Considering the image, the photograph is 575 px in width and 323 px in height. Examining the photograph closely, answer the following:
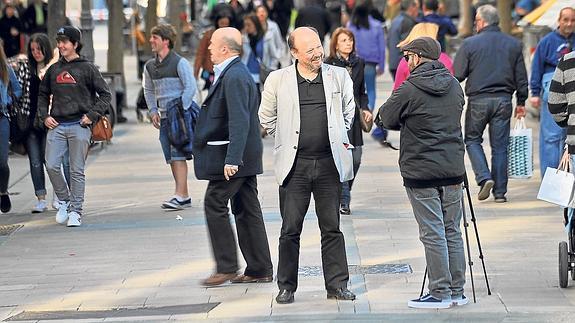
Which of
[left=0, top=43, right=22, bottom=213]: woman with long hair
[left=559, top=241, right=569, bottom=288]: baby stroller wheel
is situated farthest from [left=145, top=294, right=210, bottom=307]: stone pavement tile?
[left=0, top=43, right=22, bottom=213]: woman with long hair

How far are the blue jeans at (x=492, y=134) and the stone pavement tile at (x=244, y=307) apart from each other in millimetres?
4261

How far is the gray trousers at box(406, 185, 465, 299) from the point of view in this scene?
820 cm

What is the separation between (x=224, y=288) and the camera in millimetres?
9102

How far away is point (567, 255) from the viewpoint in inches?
341

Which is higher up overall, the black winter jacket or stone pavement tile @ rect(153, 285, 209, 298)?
the black winter jacket

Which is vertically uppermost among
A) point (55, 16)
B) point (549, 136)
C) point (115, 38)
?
point (55, 16)

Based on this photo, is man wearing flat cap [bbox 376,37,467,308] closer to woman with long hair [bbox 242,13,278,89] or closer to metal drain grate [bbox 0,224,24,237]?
metal drain grate [bbox 0,224,24,237]

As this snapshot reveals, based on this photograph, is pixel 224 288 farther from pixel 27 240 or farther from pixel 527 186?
pixel 527 186

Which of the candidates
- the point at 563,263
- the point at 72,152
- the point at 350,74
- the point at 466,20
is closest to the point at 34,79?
the point at 72,152

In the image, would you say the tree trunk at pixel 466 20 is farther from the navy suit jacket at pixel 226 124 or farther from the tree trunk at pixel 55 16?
the navy suit jacket at pixel 226 124

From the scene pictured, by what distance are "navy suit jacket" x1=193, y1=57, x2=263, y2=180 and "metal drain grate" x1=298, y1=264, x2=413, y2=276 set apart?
2.97ft

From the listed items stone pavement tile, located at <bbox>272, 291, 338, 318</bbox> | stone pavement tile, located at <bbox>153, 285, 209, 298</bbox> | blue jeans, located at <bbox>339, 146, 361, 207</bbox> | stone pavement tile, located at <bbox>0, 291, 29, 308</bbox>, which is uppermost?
blue jeans, located at <bbox>339, 146, 361, 207</bbox>

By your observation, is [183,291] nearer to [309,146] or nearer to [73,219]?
[309,146]

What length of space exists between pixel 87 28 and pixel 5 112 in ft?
24.9
